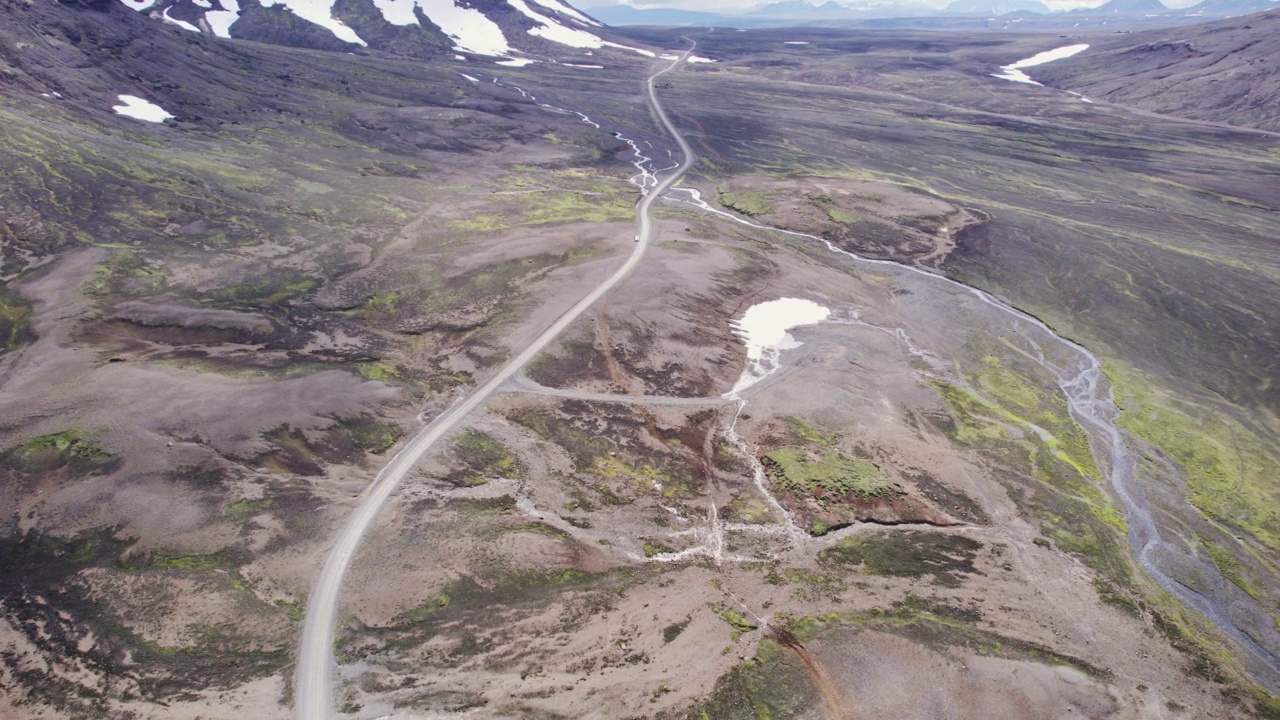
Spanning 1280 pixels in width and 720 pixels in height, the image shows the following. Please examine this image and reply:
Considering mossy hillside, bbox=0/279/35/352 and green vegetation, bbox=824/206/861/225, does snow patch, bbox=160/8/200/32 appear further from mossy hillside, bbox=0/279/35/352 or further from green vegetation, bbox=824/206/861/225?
green vegetation, bbox=824/206/861/225

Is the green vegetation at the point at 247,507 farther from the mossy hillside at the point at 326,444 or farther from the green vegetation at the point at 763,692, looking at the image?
the green vegetation at the point at 763,692

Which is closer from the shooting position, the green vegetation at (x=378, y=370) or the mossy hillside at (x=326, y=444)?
the mossy hillside at (x=326, y=444)

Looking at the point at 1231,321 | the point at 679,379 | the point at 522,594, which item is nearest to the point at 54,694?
Answer: the point at 522,594

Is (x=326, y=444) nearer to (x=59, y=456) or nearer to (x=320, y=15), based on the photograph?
(x=59, y=456)

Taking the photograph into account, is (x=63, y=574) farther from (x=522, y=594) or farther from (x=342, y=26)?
(x=342, y=26)

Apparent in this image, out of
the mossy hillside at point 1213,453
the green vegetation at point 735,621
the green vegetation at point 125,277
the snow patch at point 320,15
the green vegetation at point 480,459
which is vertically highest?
the snow patch at point 320,15

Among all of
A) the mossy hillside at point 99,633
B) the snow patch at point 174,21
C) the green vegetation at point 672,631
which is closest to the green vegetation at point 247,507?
the mossy hillside at point 99,633

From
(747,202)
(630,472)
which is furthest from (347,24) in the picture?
(630,472)
